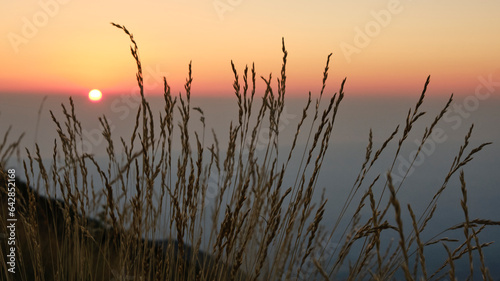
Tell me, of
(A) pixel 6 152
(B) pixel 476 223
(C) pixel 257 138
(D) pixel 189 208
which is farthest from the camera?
(A) pixel 6 152

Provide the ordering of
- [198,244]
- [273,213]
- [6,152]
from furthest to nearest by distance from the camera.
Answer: [6,152] → [198,244] → [273,213]

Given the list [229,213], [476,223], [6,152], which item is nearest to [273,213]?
[229,213]

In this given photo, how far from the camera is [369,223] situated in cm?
165

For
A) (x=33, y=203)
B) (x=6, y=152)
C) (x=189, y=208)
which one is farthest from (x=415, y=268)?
(x=6, y=152)

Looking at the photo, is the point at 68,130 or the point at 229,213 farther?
the point at 68,130

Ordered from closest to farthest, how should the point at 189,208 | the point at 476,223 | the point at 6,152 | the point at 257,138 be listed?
the point at 476,223
the point at 189,208
the point at 257,138
the point at 6,152

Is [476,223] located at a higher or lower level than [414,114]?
lower

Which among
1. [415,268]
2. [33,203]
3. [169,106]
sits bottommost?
[415,268]

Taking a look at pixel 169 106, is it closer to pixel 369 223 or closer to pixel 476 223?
pixel 369 223

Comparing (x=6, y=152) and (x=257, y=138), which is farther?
(x=6, y=152)

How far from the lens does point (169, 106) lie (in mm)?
1891

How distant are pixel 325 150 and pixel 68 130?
43.6 inches

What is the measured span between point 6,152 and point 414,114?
1.82m

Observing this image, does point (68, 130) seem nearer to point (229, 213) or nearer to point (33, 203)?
point (33, 203)
